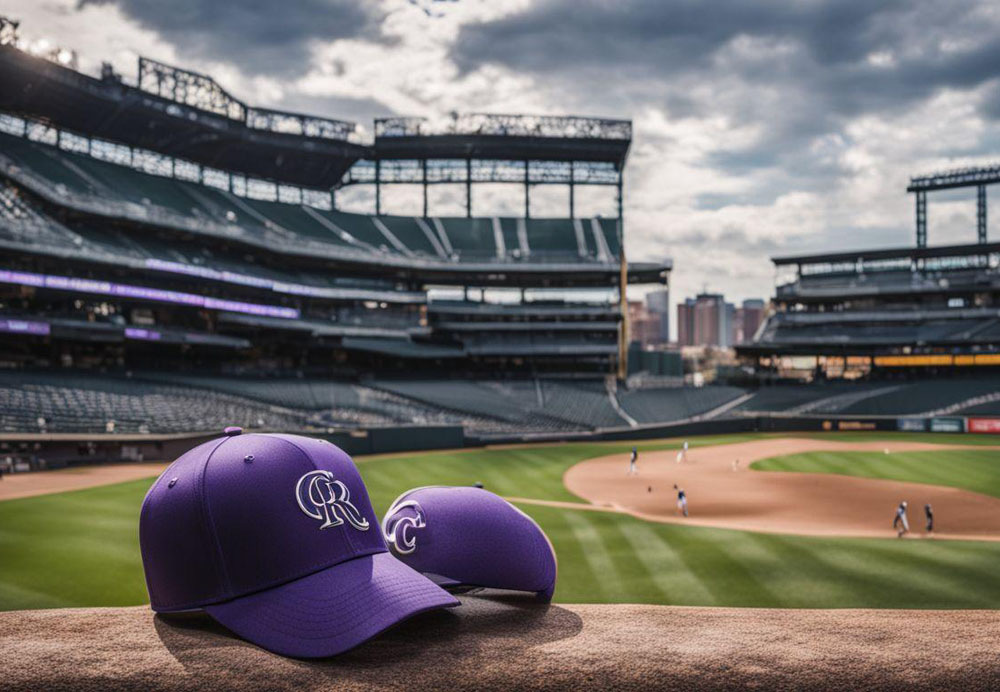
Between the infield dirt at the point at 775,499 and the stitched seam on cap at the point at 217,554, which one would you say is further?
the infield dirt at the point at 775,499

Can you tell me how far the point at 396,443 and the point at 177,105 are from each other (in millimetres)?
32483

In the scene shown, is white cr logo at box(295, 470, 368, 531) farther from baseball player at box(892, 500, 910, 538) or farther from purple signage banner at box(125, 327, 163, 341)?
purple signage banner at box(125, 327, 163, 341)

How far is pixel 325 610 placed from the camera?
4539 millimetres

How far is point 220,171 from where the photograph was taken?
64625mm

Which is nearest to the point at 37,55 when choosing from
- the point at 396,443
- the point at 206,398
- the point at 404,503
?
the point at 206,398

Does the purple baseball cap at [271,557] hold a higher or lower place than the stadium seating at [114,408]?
higher

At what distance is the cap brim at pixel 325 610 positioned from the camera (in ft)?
14.4

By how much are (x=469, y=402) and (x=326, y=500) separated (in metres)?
50.8

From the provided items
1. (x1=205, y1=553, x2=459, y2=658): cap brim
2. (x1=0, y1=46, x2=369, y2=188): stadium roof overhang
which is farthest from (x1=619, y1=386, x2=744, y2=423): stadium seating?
(x1=205, y1=553, x2=459, y2=658): cap brim

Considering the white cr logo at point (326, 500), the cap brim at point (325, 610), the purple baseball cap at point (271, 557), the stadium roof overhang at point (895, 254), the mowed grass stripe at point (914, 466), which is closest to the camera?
the cap brim at point (325, 610)

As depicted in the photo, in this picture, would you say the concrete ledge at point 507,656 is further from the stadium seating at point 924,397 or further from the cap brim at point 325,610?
the stadium seating at point 924,397

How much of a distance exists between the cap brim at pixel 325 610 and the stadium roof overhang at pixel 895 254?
252ft

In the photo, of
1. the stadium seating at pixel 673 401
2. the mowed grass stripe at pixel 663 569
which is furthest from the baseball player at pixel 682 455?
the mowed grass stripe at pixel 663 569

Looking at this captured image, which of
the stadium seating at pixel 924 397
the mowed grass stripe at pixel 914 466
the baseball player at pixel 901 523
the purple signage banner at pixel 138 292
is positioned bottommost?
the mowed grass stripe at pixel 914 466
